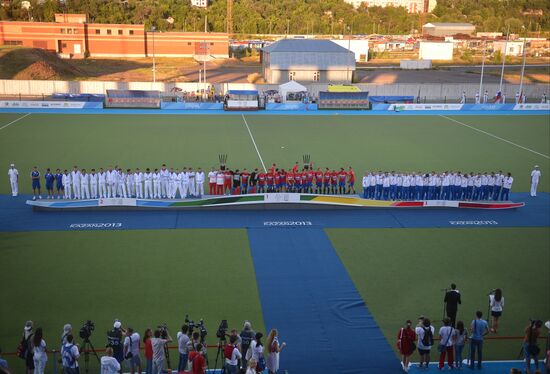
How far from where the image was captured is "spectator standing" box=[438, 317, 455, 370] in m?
11.4

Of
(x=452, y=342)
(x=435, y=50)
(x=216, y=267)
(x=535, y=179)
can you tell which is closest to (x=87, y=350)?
(x=216, y=267)

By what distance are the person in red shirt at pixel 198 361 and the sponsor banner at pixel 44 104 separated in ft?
128

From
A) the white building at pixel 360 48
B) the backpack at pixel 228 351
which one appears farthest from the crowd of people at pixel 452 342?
the white building at pixel 360 48

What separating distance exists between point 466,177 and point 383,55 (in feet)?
261

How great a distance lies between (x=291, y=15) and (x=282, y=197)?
104502 millimetres

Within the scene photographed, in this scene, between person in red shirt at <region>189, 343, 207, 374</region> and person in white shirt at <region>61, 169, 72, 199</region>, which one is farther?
person in white shirt at <region>61, 169, 72, 199</region>

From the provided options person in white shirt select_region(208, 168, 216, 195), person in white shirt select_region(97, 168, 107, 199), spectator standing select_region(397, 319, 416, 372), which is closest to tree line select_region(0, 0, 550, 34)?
person in white shirt select_region(97, 168, 107, 199)

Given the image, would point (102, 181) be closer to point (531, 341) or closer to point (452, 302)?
point (452, 302)

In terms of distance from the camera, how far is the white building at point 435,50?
92.4m

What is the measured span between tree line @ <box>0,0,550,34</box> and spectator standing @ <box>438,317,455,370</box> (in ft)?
326

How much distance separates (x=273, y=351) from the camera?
10703mm

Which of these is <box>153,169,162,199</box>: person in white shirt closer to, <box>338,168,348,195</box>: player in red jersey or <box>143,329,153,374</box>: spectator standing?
<box>338,168,348,195</box>: player in red jersey

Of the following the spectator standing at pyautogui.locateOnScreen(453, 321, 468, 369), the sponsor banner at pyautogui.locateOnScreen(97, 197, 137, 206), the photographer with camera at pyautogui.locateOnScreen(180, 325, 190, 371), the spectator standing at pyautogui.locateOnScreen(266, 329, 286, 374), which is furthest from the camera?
the sponsor banner at pyautogui.locateOnScreen(97, 197, 137, 206)

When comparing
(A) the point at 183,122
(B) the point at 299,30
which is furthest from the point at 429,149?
(B) the point at 299,30
